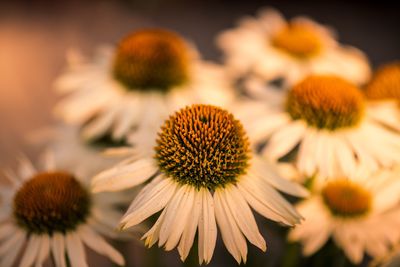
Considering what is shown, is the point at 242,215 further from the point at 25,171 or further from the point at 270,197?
the point at 25,171

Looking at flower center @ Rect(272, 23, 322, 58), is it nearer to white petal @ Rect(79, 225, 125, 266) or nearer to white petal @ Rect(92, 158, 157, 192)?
white petal @ Rect(92, 158, 157, 192)

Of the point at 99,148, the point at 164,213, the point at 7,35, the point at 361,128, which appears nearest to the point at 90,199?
the point at 164,213

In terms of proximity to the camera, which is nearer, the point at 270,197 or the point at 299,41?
the point at 270,197

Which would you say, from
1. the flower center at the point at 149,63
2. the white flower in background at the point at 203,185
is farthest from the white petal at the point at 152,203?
the flower center at the point at 149,63

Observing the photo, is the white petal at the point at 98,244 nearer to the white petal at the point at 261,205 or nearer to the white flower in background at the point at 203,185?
the white flower in background at the point at 203,185

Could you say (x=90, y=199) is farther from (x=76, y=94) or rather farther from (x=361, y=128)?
(x=361, y=128)

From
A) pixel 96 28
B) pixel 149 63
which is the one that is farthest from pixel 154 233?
pixel 96 28

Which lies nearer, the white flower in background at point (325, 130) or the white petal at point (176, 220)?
the white petal at point (176, 220)
